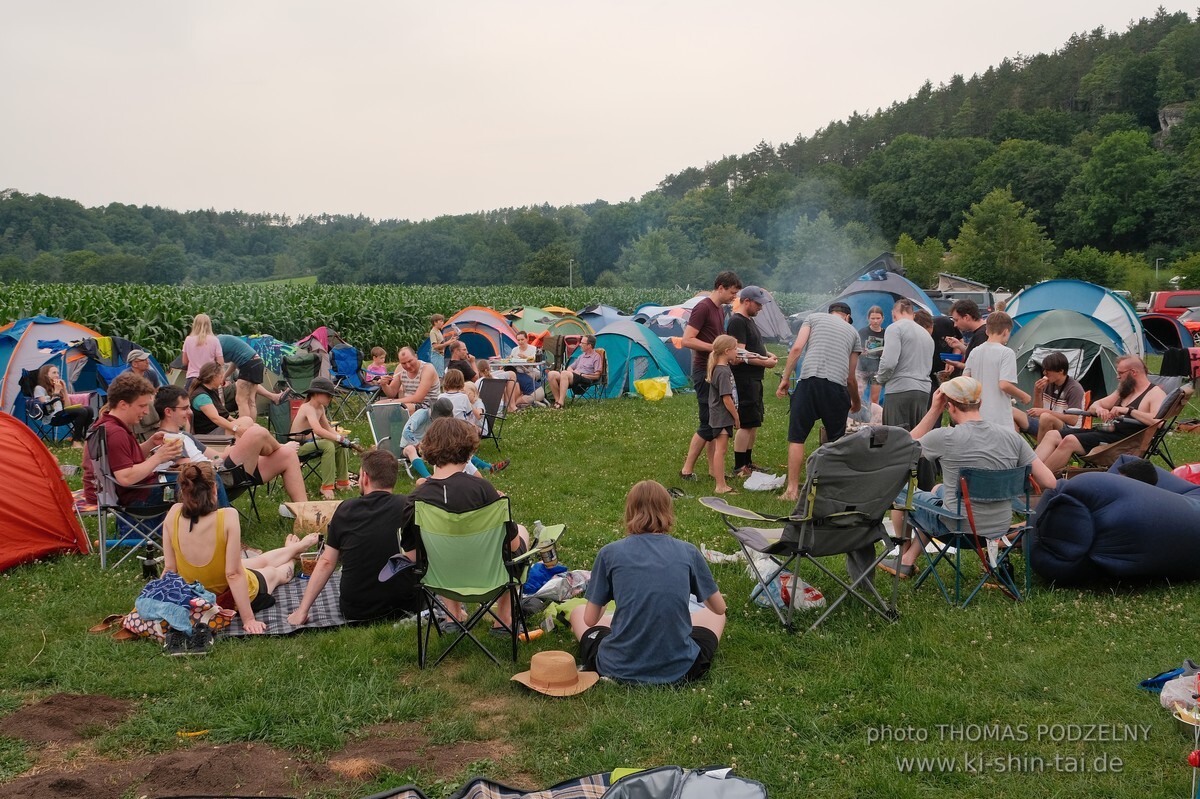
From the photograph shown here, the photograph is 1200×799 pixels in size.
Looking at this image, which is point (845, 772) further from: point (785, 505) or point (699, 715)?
point (785, 505)

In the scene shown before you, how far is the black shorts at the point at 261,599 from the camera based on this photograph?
5152 millimetres

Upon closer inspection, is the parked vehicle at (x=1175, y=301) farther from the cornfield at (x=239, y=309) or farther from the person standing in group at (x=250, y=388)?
the person standing in group at (x=250, y=388)

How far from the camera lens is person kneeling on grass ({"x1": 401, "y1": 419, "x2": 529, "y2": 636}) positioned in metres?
4.50

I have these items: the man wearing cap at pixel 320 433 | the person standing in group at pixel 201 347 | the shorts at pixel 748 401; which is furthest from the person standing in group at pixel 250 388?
the shorts at pixel 748 401

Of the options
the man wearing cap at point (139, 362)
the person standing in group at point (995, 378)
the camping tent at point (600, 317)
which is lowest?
the person standing in group at point (995, 378)

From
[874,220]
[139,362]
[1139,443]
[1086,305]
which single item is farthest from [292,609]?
[874,220]

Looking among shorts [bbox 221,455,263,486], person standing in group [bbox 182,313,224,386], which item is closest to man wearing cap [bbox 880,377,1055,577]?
shorts [bbox 221,455,263,486]

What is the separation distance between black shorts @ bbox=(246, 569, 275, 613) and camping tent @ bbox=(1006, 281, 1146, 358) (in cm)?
1073

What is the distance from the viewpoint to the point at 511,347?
55.1ft

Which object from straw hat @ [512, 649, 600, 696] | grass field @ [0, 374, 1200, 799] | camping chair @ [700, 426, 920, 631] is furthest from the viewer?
camping chair @ [700, 426, 920, 631]

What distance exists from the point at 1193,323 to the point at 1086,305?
976 centimetres

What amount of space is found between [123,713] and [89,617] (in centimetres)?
149

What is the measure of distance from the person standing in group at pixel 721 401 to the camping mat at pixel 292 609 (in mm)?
3572

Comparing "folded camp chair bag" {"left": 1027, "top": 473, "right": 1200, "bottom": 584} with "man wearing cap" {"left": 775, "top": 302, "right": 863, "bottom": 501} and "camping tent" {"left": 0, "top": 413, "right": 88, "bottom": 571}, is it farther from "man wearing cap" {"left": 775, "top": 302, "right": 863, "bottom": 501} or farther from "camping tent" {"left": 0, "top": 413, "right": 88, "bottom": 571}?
"camping tent" {"left": 0, "top": 413, "right": 88, "bottom": 571}
